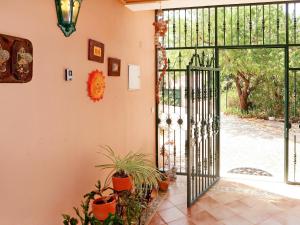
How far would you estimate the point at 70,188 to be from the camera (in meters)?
2.64

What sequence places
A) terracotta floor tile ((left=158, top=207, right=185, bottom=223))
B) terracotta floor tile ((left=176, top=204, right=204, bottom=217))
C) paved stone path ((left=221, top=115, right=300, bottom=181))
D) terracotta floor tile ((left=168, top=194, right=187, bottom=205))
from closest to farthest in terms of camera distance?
terracotta floor tile ((left=158, top=207, right=185, bottom=223)) < terracotta floor tile ((left=176, top=204, right=204, bottom=217)) < terracotta floor tile ((left=168, top=194, right=187, bottom=205)) < paved stone path ((left=221, top=115, right=300, bottom=181))

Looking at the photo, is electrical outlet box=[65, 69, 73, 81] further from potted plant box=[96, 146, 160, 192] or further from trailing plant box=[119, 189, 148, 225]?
trailing plant box=[119, 189, 148, 225]

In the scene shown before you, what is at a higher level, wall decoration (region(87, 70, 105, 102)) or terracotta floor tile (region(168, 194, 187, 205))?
wall decoration (region(87, 70, 105, 102))

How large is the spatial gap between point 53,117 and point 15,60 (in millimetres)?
595

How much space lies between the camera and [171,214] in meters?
3.55

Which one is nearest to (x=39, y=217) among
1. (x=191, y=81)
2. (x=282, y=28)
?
(x=191, y=81)

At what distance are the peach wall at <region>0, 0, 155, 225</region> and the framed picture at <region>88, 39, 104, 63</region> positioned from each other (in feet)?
0.18

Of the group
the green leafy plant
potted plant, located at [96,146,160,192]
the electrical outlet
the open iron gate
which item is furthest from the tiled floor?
the electrical outlet

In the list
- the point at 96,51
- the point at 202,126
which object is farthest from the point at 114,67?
the point at 202,126

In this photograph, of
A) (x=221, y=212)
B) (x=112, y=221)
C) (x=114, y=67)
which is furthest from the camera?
(x=221, y=212)

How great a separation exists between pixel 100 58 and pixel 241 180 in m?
3.00

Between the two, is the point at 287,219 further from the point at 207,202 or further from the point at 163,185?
the point at 163,185

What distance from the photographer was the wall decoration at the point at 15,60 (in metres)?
1.86

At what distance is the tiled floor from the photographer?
3.36 metres
